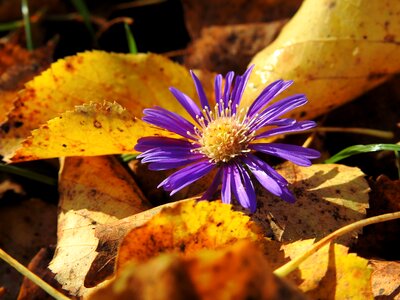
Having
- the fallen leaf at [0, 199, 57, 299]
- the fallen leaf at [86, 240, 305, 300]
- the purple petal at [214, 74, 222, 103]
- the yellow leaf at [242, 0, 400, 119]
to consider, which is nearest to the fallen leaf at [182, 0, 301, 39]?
the yellow leaf at [242, 0, 400, 119]

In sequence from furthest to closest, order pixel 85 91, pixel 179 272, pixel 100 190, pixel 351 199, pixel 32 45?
pixel 32 45 → pixel 85 91 → pixel 100 190 → pixel 351 199 → pixel 179 272

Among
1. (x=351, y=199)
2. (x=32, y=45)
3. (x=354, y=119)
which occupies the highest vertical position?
(x=32, y=45)

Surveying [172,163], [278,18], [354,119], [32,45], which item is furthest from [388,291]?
[32,45]

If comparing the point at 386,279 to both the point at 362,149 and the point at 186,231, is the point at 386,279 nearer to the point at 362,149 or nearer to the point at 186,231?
the point at 362,149

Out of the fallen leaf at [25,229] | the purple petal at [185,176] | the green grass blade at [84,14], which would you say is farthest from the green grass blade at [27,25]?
the purple petal at [185,176]

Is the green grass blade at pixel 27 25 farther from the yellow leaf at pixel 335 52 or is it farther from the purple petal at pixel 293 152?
the purple petal at pixel 293 152

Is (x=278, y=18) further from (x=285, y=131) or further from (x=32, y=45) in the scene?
(x=32, y=45)

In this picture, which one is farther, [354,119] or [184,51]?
[184,51]
